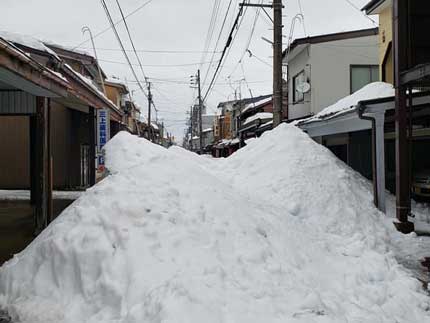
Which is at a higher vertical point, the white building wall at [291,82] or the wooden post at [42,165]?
the white building wall at [291,82]

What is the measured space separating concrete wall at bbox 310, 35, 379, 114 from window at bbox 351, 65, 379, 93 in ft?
0.51

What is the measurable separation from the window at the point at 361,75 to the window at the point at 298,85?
2.05m

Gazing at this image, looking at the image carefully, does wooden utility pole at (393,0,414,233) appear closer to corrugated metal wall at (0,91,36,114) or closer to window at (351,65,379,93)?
corrugated metal wall at (0,91,36,114)

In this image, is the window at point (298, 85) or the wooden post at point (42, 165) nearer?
the wooden post at point (42, 165)

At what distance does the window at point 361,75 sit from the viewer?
19422 mm

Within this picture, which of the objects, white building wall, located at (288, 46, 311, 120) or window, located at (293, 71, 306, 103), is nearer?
white building wall, located at (288, 46, 311, 120)

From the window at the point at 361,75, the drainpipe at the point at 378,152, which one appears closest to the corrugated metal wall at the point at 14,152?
the window at the point at 361,75

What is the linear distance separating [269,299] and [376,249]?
12.8 ft

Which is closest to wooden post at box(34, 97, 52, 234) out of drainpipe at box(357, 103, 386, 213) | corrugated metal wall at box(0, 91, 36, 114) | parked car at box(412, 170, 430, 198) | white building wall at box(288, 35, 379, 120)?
corrugated metal wall at box(0, 91, 36, 114)

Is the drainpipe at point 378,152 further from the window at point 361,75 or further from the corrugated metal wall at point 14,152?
the corrugated metal wall at point 14,152

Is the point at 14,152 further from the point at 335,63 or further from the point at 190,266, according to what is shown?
the point at 190,266

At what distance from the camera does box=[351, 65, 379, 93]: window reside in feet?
63.7

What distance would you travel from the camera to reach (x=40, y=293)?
5.05 m

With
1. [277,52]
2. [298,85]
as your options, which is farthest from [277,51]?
[298,85]
